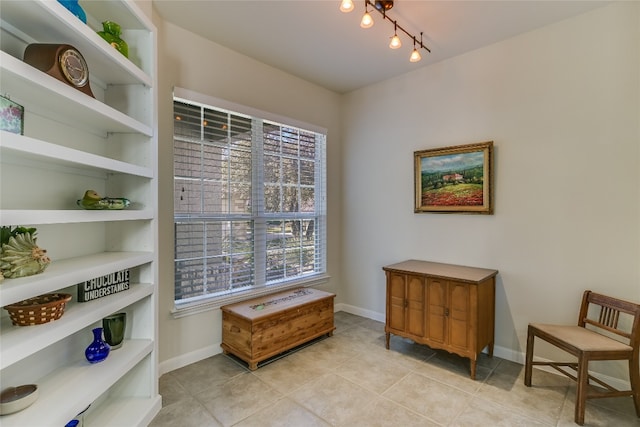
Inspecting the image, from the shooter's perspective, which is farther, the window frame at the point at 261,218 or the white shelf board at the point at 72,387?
the window frame at the point at 261,218

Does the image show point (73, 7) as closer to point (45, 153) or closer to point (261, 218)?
point (45, 153)

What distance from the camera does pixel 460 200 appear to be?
3031mm

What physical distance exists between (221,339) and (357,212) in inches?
84.3

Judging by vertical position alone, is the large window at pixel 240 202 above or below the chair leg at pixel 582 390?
above

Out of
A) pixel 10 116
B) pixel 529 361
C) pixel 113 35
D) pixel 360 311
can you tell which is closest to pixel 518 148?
pixel 529 361

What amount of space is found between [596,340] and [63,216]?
320 cm

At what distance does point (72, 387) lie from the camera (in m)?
1.51

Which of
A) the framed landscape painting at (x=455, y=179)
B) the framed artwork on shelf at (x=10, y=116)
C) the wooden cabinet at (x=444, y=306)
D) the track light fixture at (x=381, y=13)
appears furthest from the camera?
the framed landscape painting at (x=455, y=179)

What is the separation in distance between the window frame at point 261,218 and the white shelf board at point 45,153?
3.14 ft

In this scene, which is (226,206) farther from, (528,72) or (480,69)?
(528,72)

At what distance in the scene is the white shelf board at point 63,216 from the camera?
44.6 inches

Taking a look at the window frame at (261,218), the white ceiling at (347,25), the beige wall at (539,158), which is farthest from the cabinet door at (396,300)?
the white ceiling at (347,25)

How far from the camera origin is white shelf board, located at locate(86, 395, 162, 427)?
1754 mm

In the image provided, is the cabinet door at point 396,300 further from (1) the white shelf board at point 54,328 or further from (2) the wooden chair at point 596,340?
(1) the white shelf board at point 54,328
